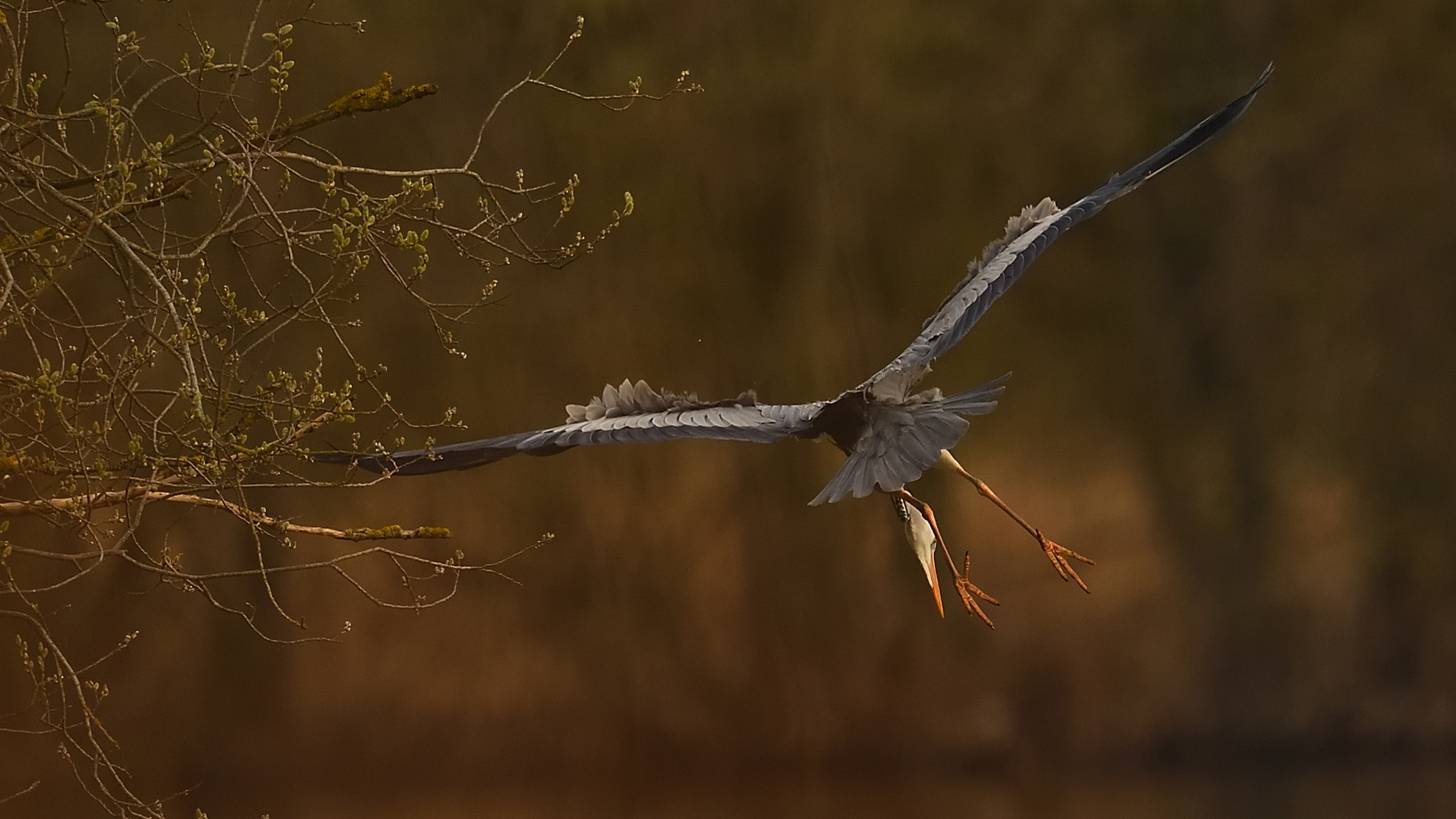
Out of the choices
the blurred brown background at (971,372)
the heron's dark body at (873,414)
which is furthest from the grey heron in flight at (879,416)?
the blurred brown background at (971,372)

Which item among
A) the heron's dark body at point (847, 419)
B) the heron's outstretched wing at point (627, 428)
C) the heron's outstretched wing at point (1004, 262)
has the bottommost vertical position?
the heron's outstretched wing at point (627, 428)

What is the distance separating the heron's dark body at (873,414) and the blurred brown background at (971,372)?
2199mm

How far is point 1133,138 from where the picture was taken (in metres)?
4.59

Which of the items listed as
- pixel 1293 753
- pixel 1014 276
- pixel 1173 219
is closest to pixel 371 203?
pixel 1014 276

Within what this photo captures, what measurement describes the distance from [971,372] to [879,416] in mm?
2411

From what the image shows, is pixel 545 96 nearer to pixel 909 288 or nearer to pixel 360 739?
pixel 909 288

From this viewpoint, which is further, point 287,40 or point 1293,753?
point 1293,753

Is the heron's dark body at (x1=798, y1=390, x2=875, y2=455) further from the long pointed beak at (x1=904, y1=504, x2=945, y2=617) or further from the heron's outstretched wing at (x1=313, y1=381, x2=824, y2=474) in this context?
the long pointed beak at (x1=904, y1=504, x2=945, y2=617)

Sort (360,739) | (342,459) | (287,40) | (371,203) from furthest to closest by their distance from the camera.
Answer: (360,739)
(342,459)
(371,203)
(287,40)

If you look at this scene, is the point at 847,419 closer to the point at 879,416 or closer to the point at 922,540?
the point at 879,416

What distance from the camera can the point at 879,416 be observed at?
2.20m

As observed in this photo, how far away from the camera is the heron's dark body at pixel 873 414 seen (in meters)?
2.03

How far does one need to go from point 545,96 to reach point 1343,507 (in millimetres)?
2674

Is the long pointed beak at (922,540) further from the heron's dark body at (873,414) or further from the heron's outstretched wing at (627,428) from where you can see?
the heron's outstretched wing at (627,428)
